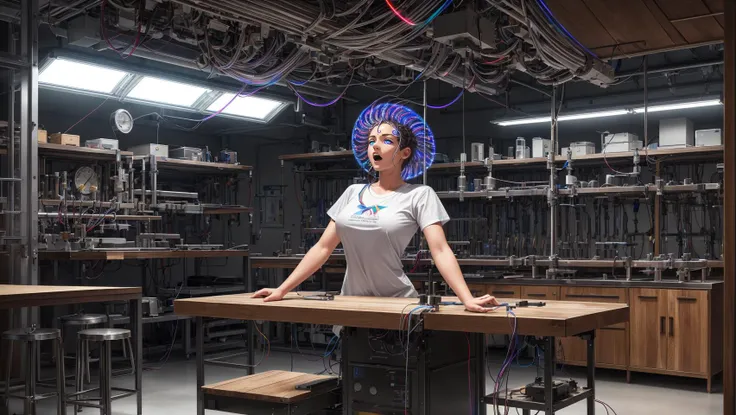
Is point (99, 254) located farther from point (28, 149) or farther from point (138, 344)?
point (138, 344)

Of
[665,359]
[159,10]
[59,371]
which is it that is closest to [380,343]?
[59,371]

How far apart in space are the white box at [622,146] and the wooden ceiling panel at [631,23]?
2.69 m

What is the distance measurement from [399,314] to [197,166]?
670 centimetres

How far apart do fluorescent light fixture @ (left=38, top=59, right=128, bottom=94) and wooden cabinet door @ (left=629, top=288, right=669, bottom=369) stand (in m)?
5.48

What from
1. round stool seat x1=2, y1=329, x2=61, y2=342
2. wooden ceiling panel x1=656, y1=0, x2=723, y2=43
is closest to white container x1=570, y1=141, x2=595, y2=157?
wooden ceiling panel x1=656, y1=0, x2=723, y2=43

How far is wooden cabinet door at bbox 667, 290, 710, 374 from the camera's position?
614 cm

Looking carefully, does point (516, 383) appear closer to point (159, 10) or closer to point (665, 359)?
point (665, 359)

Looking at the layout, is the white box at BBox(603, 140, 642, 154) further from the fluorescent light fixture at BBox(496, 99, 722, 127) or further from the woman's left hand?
the woman's left hand

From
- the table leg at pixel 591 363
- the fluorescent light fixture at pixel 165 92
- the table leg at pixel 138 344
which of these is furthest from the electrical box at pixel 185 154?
the table leg at pixel 591 363

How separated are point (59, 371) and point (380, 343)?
236 cm

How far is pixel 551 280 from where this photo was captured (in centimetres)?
693

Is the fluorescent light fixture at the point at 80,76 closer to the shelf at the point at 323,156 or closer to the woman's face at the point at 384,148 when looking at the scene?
the shelf at the point at 323,156

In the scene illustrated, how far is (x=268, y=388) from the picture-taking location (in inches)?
129

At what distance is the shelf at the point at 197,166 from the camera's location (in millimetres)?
8555
